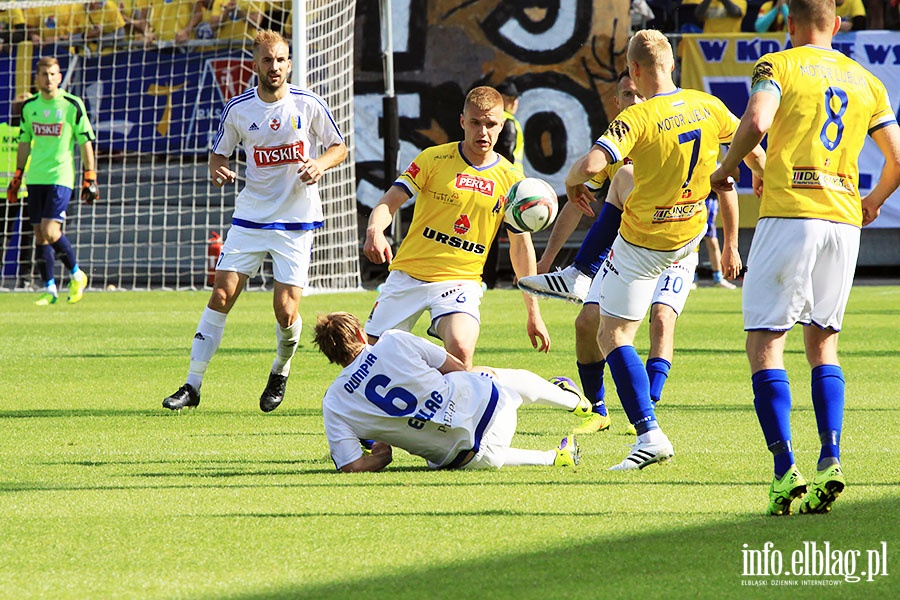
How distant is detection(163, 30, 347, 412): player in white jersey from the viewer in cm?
855

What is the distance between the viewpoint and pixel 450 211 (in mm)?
7254

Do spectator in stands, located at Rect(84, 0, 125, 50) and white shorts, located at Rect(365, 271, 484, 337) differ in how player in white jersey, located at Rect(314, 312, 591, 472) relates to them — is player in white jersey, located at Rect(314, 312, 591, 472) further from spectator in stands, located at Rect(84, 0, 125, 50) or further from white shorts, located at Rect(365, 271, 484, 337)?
spectator in stands, located at Rect(84, 0, 125, 50)

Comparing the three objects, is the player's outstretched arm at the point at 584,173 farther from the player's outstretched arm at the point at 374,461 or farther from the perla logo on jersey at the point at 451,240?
the perla logo on jersey at the point at 451,240

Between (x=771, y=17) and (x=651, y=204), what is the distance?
1611cm

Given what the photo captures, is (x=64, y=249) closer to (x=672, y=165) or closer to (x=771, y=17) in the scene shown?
(x=771, y=17)

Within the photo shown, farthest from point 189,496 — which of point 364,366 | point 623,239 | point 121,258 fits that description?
point 121,258

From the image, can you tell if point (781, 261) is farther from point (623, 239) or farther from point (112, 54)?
point (112, 54)

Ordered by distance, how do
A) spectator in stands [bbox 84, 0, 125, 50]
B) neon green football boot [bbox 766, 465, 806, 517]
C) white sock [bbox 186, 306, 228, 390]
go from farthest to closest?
spectator in stands [bbox 84, 0, 125, 50] → white sock [bbox 186, 306, 228, 390] → neon green football boot [bbox 766, 465, 806, 517]

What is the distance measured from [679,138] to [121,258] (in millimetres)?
15590

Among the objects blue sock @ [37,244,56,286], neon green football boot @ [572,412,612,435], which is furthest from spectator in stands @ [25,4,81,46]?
neon green football boot @ [572,412,612,435]

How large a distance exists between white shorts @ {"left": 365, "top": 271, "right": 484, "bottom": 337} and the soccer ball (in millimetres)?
496

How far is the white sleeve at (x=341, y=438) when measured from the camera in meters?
5.77

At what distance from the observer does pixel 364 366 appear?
5.77 metres

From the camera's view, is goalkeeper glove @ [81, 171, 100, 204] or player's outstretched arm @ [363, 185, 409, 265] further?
goalkeeper glove @ [81, 171, 100, 204]
